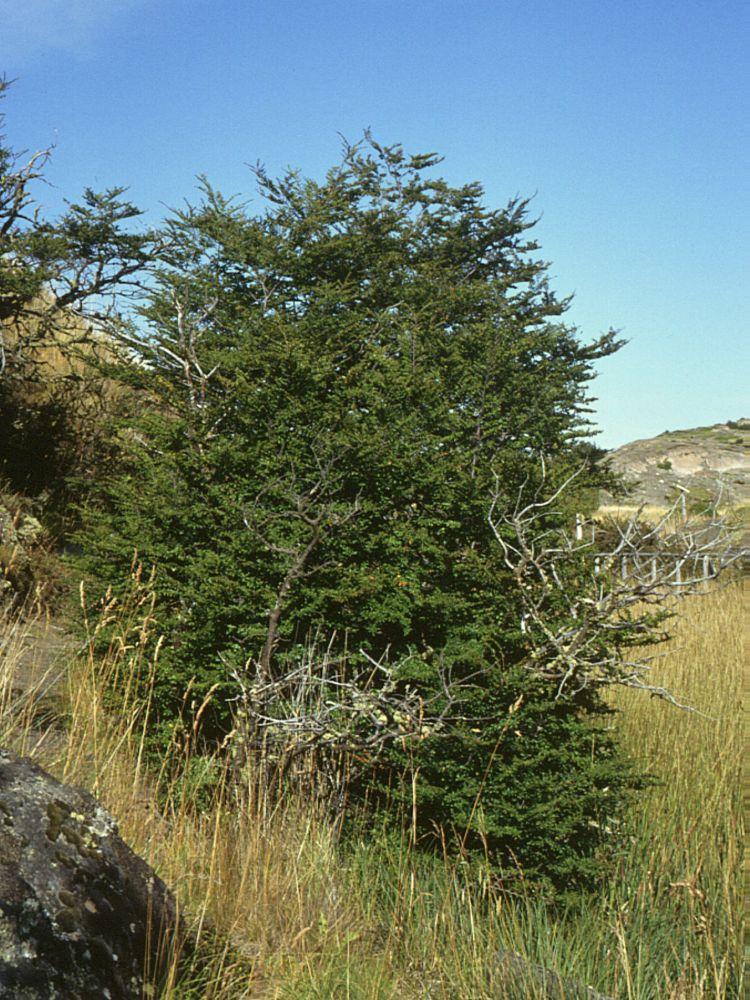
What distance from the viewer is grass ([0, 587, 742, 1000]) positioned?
2809 mm

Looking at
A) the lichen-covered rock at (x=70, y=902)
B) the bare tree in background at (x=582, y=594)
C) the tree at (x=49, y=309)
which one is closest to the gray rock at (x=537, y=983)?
the lichen-covered rock at (x=70, y=902)

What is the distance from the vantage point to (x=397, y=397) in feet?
21.0

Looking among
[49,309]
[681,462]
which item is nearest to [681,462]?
[681,462]

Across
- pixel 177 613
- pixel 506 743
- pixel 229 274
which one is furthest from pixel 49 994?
pixel 229 274

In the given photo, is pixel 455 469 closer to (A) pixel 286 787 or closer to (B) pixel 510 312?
(A) pixel 286 787

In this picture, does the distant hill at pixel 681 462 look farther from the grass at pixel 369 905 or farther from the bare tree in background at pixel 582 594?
the grass at pixel 369 905

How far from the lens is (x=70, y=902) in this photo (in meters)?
2.05

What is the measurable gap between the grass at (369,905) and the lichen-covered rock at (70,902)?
17 centimetres

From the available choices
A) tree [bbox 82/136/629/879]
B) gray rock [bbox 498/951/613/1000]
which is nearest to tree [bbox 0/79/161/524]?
tree [bbox 82/136/629/879]

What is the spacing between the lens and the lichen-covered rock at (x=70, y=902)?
1929mm

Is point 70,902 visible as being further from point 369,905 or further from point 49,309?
point 49,309

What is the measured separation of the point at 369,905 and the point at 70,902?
5.66ft

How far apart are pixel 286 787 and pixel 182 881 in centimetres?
134

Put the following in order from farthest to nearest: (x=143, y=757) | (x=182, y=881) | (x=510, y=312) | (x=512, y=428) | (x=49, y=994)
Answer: (x=510, y=312) → (x=512, y=428) → (x=143, y=757) → (x=182, y=881) → (x=49, y=994)
